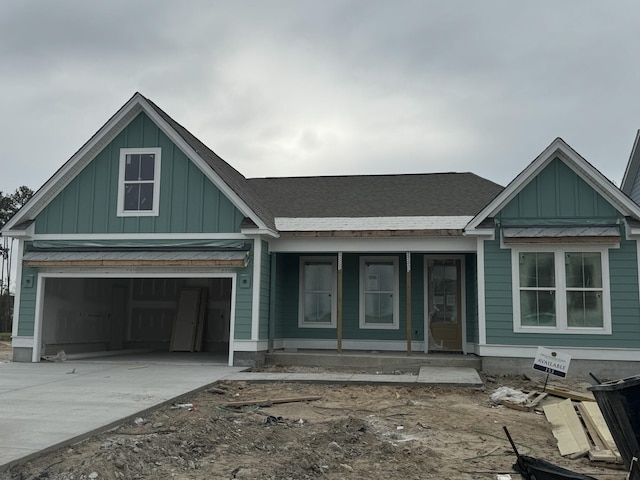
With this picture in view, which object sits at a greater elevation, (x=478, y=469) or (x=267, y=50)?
(x=267, y=50)

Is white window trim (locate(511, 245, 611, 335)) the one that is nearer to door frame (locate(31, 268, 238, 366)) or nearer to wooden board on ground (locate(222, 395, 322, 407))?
wooden board on ground (locate(222, 395, 322, 407))

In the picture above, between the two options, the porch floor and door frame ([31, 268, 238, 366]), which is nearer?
the porch floor

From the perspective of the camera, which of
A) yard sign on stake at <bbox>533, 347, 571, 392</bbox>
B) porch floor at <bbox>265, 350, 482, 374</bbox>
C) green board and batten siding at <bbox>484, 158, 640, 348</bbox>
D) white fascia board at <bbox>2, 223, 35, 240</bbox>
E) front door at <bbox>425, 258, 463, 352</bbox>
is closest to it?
yard sign on stake at <bbox>533, 347, 571, 392</bbox>

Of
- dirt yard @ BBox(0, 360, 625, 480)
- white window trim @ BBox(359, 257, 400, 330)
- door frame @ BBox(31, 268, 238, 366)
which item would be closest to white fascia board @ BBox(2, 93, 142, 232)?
door frame @ BBox(31, 268, 238, 366)

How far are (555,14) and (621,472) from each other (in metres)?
8.58

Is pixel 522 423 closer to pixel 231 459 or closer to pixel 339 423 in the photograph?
pixel 339 423

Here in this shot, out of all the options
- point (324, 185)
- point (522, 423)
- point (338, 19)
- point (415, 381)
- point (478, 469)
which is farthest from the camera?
point (324, 185)

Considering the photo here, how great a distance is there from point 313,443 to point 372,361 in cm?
654

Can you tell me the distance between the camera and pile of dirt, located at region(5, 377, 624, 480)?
552 cm

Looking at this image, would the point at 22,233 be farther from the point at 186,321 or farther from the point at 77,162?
the point at 186,321

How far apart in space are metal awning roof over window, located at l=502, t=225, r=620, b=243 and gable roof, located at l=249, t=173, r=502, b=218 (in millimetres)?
2694

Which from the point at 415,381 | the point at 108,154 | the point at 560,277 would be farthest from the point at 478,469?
the point at 108,154

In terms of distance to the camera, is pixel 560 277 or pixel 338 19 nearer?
pixel 338 19

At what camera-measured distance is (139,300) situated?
18.2m
